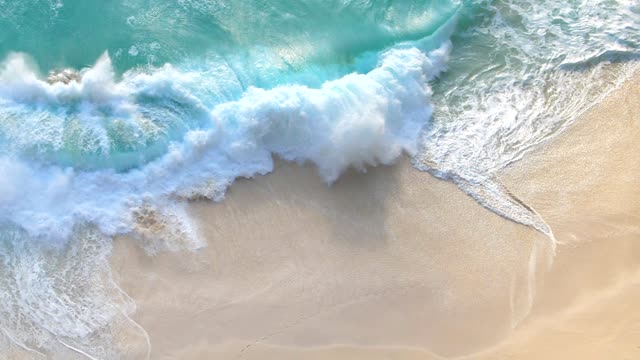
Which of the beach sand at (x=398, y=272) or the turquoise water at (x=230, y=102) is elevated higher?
the turquoise water at (x=230, y=102)

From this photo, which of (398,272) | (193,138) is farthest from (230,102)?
(398,272)

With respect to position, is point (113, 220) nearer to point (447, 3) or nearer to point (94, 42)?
point (94, 42)

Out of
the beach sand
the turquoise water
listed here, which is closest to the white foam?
the turquoise water

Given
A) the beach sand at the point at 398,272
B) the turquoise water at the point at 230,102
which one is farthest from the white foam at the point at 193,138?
the beach sand at the point at 398,272

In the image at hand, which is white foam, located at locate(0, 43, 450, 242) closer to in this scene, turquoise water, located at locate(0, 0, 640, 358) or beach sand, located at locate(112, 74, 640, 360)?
turquoise water, located at locate(0, 0, 640, 358)

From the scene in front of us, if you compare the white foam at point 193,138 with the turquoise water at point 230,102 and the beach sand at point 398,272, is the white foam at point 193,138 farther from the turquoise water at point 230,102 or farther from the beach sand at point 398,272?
the beach sand at point 398,272

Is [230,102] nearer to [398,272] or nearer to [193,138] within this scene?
[193,138]
